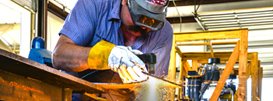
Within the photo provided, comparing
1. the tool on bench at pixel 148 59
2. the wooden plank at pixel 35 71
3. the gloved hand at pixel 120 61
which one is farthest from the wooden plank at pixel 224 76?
the wooden plank at pixel 35 71

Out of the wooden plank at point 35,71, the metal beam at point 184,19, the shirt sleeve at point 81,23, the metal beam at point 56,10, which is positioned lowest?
the wooden plank at point 35,71

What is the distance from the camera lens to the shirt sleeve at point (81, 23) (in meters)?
1.89

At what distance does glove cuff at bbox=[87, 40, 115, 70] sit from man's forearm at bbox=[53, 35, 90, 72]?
6 centimetres

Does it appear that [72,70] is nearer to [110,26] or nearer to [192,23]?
[110,26]

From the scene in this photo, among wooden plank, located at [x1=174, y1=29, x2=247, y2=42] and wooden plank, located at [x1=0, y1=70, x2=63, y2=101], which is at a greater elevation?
wooden plank, located at [x1=174, y1=29, x2=247, y2=42]

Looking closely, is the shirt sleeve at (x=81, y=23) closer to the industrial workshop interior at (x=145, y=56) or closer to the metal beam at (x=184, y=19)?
the industrial workshop interior at (x=145, y=56)

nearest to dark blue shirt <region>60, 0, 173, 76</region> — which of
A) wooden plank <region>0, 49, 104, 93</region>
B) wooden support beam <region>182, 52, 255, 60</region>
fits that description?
wooden plank <region>0, 49, 104, 93</region>

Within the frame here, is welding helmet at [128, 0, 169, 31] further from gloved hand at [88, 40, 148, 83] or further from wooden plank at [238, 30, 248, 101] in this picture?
wooden plank at [238, 30, 248, 101]

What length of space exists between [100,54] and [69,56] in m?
0.24

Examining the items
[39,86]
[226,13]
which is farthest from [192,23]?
[39,86]

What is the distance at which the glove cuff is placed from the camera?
1.57m

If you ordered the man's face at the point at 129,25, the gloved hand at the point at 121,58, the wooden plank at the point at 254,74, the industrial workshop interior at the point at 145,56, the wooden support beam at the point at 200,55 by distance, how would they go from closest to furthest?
1. the industrial workshop interior at the point at 145,56
2. the gloved hand at the point at 121,58
3. the man's face at the point at 129,25
4. the wooden support beam at the point at 200,55
5. the wooden plank at the point at 254,74

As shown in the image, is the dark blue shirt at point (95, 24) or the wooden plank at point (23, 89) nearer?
the wooden plank at point (23, 89)

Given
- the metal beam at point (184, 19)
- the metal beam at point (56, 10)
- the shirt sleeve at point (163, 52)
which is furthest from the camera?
the metal beam at point (184, 19)
